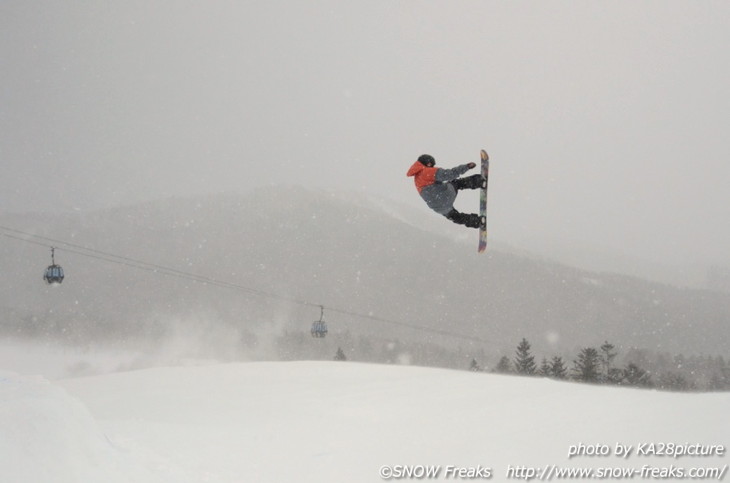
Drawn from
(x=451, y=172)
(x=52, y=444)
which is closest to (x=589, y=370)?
(x=451, y=172)

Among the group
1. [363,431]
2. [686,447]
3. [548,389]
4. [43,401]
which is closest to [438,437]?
[363,431]

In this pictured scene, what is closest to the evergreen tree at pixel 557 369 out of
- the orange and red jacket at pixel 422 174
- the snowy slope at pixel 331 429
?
the snowy slope at pixel 331 429

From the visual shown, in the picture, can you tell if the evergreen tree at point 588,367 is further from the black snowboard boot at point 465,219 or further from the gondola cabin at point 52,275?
the gondola cabin at point 52,275

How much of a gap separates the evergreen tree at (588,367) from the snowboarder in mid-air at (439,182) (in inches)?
1343

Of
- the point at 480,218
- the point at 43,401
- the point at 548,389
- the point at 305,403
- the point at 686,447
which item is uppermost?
the point at 480,218

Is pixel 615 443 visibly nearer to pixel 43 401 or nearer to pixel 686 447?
pixel 686 447

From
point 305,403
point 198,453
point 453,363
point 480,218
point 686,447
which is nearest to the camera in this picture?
point 686,447

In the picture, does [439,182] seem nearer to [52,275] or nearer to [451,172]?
[451,172]

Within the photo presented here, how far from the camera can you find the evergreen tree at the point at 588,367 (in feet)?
129

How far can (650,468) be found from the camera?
5.27 meters

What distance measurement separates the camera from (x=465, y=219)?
10.9 m

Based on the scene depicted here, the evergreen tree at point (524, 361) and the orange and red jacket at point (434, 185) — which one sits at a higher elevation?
the orange and red jacket at point (434, 185)

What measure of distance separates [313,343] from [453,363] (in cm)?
3901

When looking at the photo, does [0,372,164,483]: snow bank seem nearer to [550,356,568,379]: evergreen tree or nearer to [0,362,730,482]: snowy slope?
[0,362,730,482]: snowy slope
